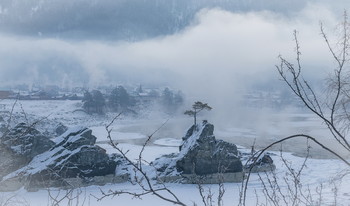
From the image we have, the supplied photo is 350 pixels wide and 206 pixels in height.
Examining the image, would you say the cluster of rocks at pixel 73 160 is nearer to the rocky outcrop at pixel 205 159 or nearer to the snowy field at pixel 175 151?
the snowy field at pixel 175 151

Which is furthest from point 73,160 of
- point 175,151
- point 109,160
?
point 175,151

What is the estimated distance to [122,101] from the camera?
74562 millimetres

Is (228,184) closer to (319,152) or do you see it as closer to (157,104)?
(319,152)

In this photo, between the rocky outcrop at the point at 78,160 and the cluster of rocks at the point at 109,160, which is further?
the cluster of rocks at the point at 109,160

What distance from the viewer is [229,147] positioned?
846 inches

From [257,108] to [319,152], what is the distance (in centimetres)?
6884

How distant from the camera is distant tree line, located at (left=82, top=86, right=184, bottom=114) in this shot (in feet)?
229

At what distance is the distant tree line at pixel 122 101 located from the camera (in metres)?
69.8

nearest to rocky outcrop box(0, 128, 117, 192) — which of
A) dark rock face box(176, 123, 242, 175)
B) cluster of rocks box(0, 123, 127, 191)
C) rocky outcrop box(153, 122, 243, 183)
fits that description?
cluster of rocks box(0, 123, 127, 191)

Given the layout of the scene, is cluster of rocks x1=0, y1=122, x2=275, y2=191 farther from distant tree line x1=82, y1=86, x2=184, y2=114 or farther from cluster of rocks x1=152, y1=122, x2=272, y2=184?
distant tree line x1=82, y1=86, x2=184, y2=114

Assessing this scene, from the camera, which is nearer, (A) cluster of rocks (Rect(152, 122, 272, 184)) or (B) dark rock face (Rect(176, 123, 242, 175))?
(A) cluster of rocks (Rect(152, 122, 272, 184))

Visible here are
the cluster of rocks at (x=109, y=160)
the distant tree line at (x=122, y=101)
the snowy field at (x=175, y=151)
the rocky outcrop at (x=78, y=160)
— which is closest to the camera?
the snowy field at (x=175, y=151)

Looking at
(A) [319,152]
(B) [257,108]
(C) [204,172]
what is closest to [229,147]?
(C) [204,172]

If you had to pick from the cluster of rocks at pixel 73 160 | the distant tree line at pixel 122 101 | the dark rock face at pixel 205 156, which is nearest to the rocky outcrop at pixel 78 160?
the cluster of rocks at pixel 73 160
